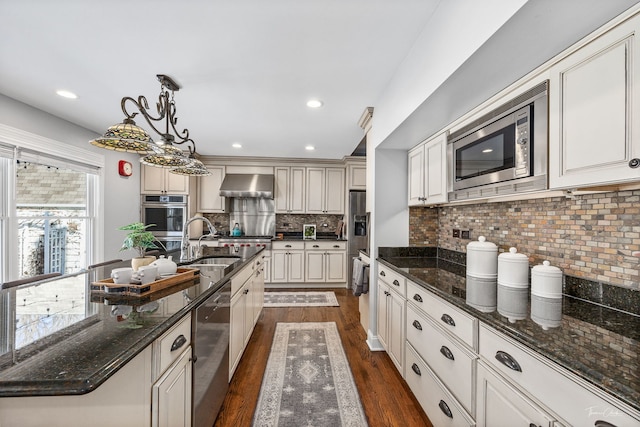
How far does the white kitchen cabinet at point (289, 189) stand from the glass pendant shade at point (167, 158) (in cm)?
277

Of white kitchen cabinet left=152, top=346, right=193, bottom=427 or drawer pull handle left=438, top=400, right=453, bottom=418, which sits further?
drawer pull handle left=438, top=400, right=453, bottom=418

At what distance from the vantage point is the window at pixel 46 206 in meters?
2.74

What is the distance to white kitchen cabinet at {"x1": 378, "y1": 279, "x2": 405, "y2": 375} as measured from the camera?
2.08m

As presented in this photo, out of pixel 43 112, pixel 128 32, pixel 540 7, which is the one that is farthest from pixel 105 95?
pixel 540 7

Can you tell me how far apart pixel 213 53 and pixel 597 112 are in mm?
2141

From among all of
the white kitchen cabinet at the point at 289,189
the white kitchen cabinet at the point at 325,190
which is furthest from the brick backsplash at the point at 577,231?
the white kitchen cabinet at the point at 289,189

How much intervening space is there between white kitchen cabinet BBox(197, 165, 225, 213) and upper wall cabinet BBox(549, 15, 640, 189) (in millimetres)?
4968

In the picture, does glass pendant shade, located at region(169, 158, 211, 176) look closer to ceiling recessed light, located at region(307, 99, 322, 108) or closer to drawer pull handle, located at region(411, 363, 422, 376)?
ceiling recessed light, located at region(307, 99, 322, 108)

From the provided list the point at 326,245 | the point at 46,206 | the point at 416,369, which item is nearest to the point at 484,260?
the point at 416,369

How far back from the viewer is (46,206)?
320 cm

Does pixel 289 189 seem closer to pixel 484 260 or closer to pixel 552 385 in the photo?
pixel 484 260

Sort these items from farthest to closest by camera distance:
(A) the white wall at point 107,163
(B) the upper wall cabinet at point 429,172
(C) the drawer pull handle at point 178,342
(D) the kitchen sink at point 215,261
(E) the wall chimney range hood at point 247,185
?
(E) the wall chimney range hood at point 247,185 → (A) the white wall at point 107,163 → (D) the kitchen sink at point 215,261 → (B) the upper wall cabinet at point 429,172 → (C) the drawer pull handle at point 178,342

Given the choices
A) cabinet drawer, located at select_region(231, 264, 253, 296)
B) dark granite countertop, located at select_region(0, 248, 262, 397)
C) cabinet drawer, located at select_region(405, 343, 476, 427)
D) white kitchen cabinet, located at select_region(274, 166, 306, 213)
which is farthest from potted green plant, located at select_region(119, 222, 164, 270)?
white kitchen cabinet, located at select_region(274, 166, 306, 213)

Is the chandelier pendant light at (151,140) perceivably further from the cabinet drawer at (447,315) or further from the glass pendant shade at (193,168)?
the cabinet drawer at (447,315)
